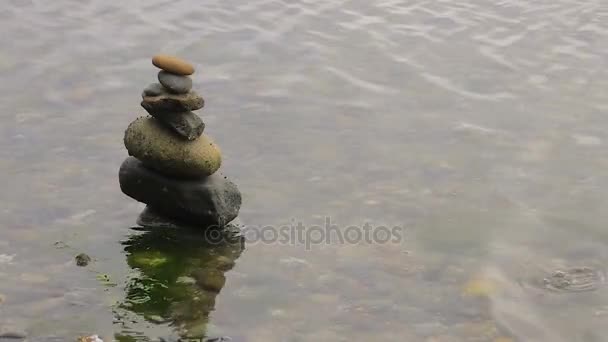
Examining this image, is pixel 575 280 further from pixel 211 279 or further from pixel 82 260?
pixel 82 260

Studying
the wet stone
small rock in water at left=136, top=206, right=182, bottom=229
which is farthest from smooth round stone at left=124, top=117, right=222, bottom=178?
the wet stone

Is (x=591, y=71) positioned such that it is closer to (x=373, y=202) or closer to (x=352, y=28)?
(x=352, y=28)

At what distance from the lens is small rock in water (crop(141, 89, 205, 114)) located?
30.2ft

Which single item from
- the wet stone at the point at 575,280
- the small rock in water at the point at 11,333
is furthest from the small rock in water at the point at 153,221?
the wet stone at the point at 575,280

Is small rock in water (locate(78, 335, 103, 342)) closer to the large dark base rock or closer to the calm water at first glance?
the calm water

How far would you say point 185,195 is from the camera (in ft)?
31.1

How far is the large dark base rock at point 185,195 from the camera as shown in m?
9.45

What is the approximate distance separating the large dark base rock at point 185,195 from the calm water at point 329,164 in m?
0.33

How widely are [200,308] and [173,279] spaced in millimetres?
581

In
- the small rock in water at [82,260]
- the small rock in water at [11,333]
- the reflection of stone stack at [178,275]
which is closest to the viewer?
the small rock in water at [11,333]

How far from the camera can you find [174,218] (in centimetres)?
982

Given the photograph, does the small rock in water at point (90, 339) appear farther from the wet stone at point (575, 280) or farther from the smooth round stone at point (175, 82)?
the wet stone at point (575, 280)

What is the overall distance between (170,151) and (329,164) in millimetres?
3153

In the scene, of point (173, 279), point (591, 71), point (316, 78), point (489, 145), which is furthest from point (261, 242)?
point (591, 71)
